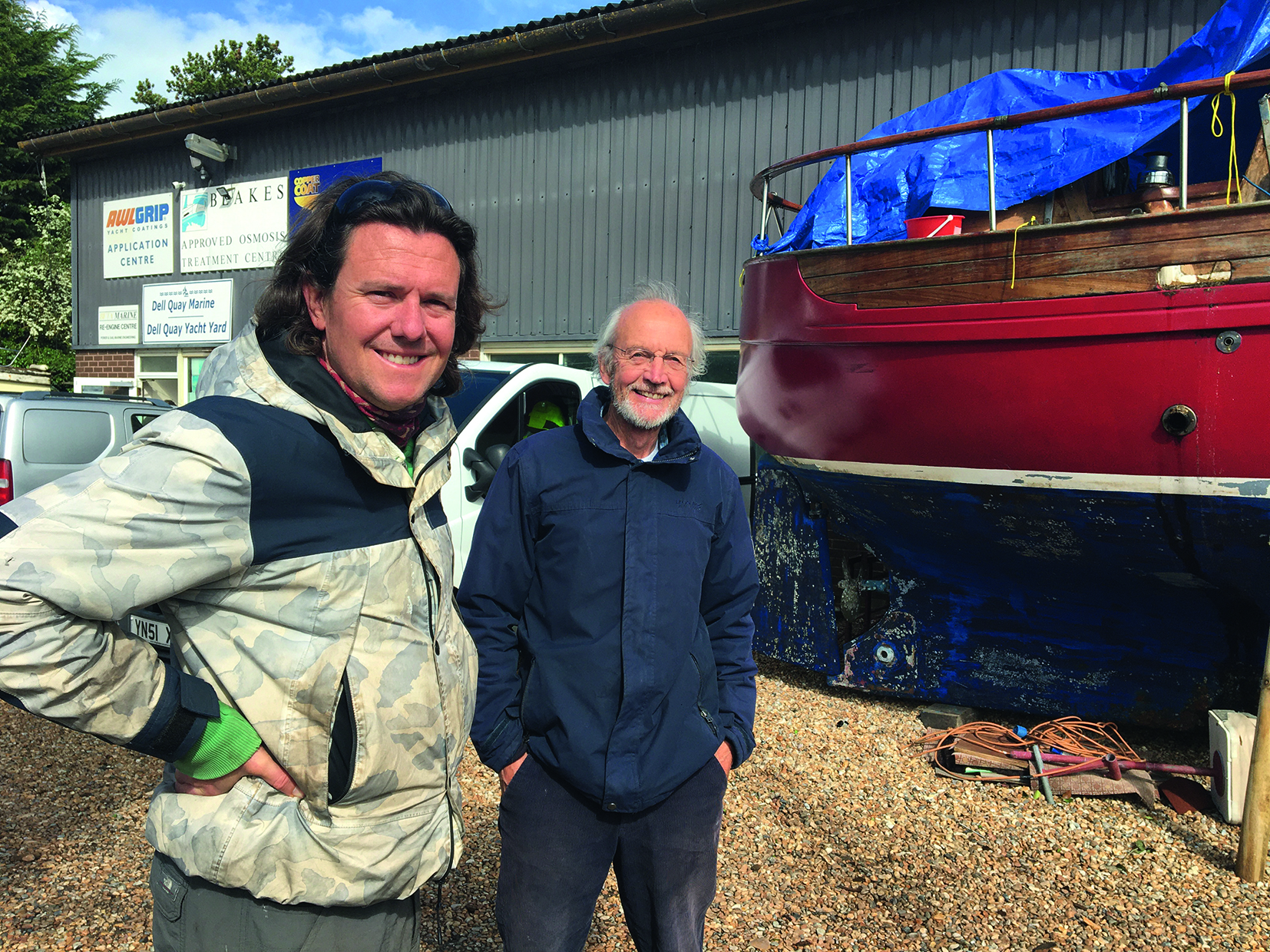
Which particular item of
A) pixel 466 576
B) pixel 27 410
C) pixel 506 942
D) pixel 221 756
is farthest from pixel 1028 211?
pixel 27 410

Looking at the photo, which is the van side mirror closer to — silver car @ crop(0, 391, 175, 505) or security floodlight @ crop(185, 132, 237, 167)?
silver car @ crop(0, 391, 175, 505)

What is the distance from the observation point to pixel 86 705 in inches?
47.6

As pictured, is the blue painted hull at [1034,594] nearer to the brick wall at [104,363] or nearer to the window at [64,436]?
the window at [64,436]

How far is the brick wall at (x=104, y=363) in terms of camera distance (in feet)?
47.5

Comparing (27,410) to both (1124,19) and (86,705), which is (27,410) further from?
(1124,19)

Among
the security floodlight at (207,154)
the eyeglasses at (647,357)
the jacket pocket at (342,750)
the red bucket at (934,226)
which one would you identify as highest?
the security floodlight at (207,154)

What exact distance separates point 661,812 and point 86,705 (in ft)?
4.17

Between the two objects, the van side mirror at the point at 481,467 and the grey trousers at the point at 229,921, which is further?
the van side mirror at the point at 481,467

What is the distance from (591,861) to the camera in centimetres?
202

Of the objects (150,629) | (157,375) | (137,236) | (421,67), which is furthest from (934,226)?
(137,236)

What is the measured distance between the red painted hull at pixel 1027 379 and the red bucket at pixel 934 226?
42 centimetres

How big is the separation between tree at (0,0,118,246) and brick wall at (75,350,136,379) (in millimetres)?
11811

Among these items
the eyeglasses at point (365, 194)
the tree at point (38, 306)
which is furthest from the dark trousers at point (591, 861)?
the tree at point (38, 306)

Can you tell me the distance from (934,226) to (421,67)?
858 centimetres
